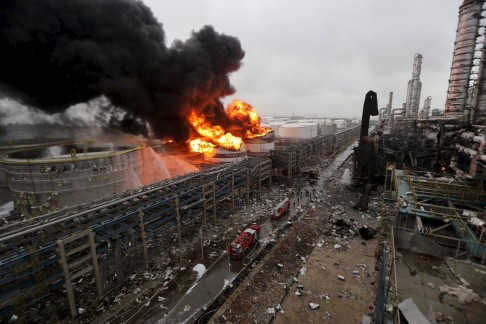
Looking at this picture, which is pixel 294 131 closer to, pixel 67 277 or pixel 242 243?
pixel 242 243

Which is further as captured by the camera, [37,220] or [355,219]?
[355,219]

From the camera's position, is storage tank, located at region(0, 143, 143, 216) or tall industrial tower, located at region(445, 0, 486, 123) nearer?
storage tank, located at region(0, 143, 143, 216)

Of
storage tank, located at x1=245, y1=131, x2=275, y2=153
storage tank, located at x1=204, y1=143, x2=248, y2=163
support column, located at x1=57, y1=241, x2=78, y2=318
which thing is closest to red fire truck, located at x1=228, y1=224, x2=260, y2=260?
support column, located at x1=57, y1=241, x2=78, y2=318

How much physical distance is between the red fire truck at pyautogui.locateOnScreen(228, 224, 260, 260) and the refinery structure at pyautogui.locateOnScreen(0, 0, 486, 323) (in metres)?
0.07

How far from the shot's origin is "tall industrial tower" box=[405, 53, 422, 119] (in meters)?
38.8

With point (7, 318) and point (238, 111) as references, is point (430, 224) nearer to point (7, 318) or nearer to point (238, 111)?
point (7, 318)

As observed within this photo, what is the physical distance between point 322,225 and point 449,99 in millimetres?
23270

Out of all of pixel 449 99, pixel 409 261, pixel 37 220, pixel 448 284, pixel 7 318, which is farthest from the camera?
pixel 449 99

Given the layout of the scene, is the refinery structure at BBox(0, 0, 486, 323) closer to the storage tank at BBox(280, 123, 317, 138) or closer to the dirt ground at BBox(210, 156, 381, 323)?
the dirt ground at BBox(210, 156, 381, 323)

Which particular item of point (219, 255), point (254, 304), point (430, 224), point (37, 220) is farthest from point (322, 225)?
point (37, 220)

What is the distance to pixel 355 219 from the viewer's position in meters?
17.9

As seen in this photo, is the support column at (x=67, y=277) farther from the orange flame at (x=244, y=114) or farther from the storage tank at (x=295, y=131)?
the storage tank at (x=295, y=131)

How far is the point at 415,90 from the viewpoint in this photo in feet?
134

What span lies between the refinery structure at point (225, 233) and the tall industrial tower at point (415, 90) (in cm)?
1526
